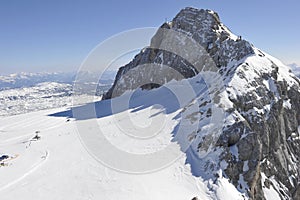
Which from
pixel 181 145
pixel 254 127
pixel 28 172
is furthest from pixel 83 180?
pixel 254 127

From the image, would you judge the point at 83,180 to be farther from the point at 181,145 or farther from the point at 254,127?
the point at 254,127

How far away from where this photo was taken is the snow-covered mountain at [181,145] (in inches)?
831

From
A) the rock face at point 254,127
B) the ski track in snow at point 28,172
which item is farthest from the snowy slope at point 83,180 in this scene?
the rock face at point 254,127

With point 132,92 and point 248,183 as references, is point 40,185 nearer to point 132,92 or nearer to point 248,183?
point 248,183

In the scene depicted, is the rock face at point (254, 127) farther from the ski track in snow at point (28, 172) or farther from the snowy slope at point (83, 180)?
the ski track in snow at point (28, 172)

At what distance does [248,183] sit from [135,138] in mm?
14174

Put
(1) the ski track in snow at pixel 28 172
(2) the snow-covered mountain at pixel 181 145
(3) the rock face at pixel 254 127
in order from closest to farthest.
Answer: (1) the ski track in snow at pixel 28 172
(2) the snow-covered mountain at pixel 181 145
(3) the rock face at pixel 254 127

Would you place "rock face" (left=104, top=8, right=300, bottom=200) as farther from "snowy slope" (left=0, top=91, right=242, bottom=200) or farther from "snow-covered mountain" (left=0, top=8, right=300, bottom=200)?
"snowy slope" (left=0, top=91, right=242, bottom=200)

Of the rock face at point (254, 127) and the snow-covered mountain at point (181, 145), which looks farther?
the rock face at point (254, 127)

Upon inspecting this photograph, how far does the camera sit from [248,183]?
78.7ft

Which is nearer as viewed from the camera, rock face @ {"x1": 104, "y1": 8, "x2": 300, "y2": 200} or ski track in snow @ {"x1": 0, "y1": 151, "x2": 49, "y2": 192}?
ski track in snow @ {"x1": 0, "y1": 151, "x2": 49, "y2": 192}

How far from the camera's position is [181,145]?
27.4 m

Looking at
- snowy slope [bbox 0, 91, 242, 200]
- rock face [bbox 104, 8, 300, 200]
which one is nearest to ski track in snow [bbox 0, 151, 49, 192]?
snowy slope [bbox 0, 91, 242, 200]

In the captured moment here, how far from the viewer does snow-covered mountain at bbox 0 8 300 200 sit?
21109 mm
